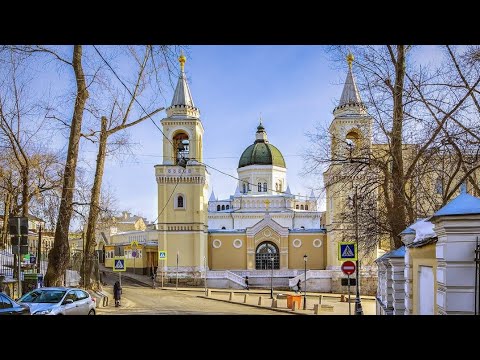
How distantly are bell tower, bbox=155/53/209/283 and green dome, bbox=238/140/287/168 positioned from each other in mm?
12011

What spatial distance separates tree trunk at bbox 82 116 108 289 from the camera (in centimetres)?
1461

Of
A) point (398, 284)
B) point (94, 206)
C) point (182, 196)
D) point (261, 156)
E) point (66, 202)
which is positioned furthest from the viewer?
point (261, 156)

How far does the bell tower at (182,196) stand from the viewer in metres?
→ 36.4

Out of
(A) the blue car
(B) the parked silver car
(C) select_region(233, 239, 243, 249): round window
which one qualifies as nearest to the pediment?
(C) select_region(233, 239, 243, 249): round window

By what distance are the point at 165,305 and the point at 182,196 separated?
54.6 feet

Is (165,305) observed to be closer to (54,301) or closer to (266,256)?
(54,301)

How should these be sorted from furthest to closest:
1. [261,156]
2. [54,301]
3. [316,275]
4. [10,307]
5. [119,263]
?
[261,156]
[316,275]
[119,263]
[54,301]
[10,307]

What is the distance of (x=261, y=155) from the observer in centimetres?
4931

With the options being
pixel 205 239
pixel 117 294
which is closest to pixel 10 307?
pixel 117 294
